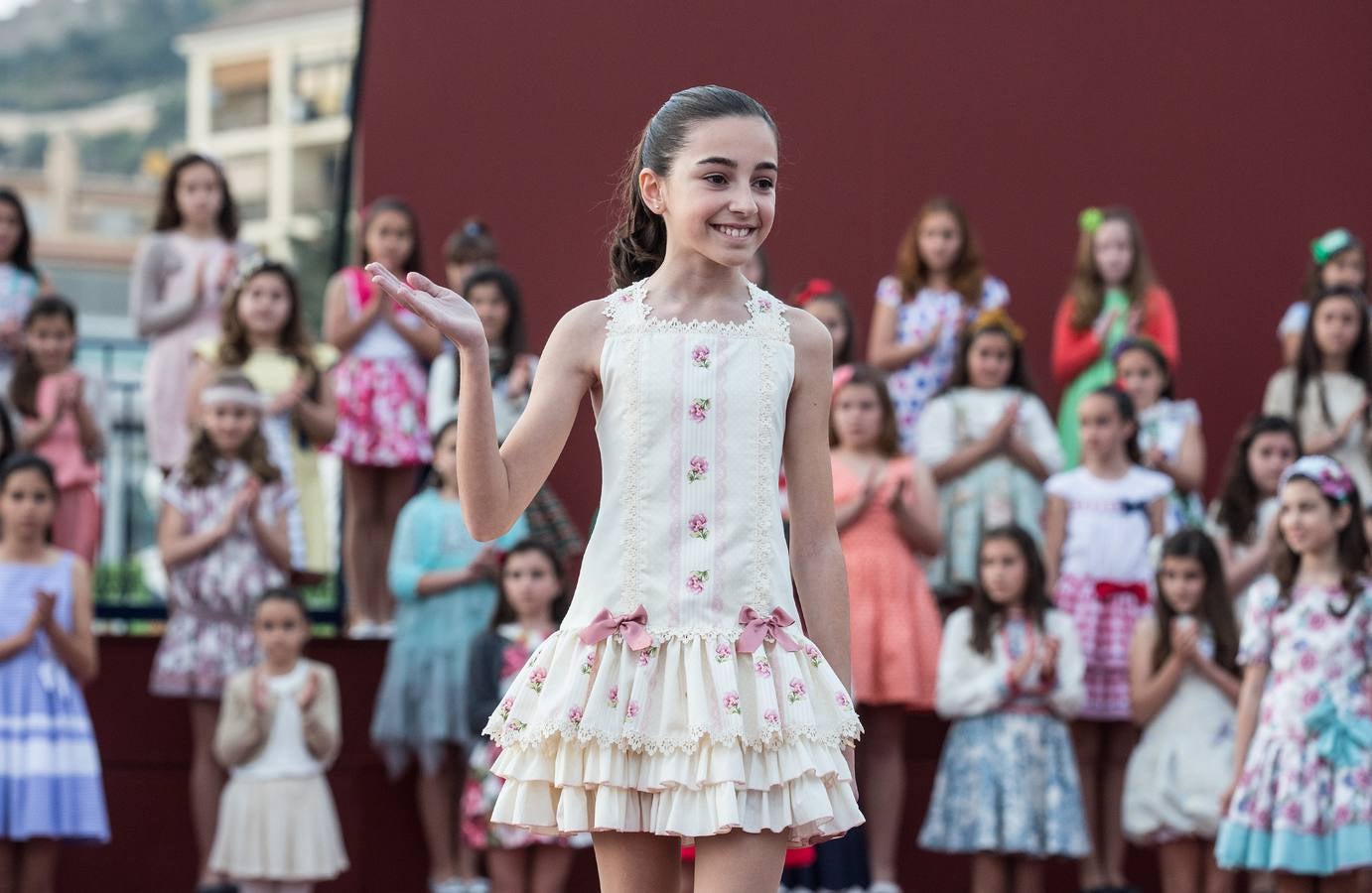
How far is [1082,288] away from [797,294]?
115 centimetres

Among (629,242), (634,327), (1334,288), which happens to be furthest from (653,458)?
(1334,288)

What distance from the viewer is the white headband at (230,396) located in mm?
7133

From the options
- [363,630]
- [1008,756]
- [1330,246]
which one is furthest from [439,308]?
[1330,246]

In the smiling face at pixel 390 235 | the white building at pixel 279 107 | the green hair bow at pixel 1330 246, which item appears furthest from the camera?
the white building at pixel 279 107

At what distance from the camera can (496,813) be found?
3303 millimetres

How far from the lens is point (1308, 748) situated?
6.04m

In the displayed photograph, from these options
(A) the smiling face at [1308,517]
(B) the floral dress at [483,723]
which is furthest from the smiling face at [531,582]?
(A) the smiling face at [1308,517]

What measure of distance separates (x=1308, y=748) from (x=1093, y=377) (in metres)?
2.36

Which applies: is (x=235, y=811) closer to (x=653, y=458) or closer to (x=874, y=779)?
(x=874, y=779)

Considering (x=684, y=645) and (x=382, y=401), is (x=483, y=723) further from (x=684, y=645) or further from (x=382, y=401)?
(x=684, y=645)

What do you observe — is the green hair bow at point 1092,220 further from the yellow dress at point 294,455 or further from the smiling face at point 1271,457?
the yellow dress at point 294,455

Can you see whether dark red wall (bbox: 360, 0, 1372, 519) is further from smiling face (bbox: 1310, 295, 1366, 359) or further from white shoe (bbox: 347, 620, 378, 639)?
white shoe (bbox: 347, 620, 378, 639)

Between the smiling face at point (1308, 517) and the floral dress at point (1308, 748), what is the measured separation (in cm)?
15

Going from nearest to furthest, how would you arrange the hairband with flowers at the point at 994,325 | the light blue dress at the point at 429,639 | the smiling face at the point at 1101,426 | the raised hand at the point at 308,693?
the raised hand at the point at 308,693
the light blue dress at the point at 429,639
the smiling face at the point at 1101,426
the hairband with flowers at the point at 994,325
